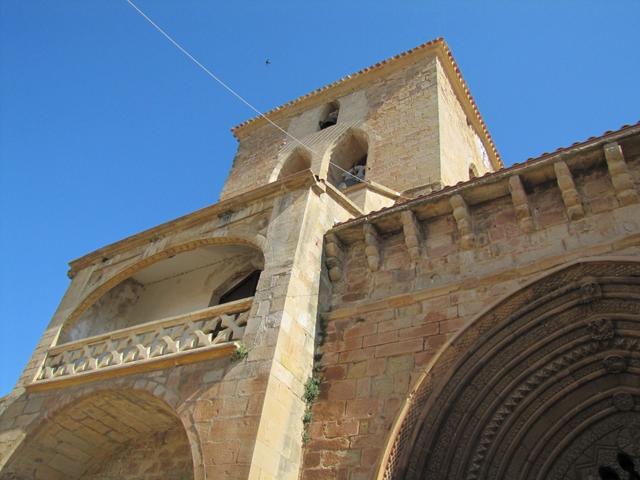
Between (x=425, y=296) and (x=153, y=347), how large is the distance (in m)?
3.07

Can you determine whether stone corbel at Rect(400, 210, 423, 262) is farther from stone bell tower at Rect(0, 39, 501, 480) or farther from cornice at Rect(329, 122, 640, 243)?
stone bell tower at Rect(0, 39, 501, 480)

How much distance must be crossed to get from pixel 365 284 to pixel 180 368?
216 centimetres

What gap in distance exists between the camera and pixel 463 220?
19.1 ft

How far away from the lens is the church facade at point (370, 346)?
15.1 ft

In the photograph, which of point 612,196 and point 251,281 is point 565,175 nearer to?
point 612,196

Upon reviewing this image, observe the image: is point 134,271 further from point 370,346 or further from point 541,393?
point 541,393

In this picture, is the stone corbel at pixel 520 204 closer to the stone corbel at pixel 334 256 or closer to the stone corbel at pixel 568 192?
the stone corbel at pixel 568 192

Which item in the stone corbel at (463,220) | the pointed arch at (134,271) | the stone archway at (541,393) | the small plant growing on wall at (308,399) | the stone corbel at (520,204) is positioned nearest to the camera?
the stone archway at (541,393)

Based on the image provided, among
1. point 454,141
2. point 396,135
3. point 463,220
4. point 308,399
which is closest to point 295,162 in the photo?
point 396,135

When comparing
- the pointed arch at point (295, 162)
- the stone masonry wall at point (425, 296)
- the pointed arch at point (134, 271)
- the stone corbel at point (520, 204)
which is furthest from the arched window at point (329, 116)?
the stone corbel at point (520, 204)

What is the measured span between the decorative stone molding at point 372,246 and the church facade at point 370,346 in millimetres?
36

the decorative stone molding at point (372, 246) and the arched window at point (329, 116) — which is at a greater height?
the arched window at point (329, 116)

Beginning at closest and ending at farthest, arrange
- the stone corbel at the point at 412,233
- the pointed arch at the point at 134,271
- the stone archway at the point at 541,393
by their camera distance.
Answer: the stone archway at the point at 541,393
the stone corbel at the point at 412,233
the pointed arch at the point at 134,271

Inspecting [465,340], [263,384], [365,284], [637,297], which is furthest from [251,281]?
[637,297]
